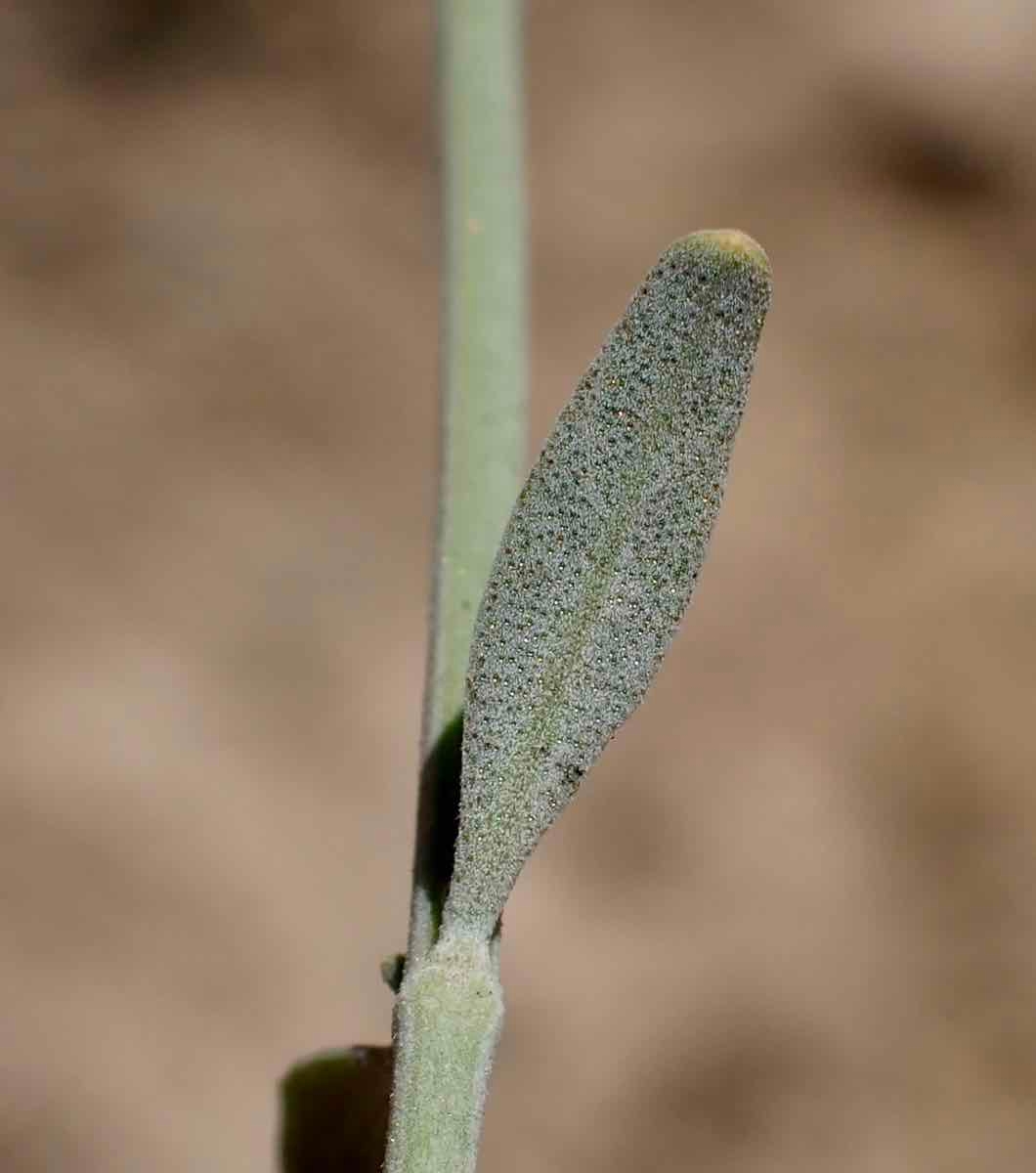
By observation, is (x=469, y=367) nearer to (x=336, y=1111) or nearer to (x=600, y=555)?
(x=600, y=555)

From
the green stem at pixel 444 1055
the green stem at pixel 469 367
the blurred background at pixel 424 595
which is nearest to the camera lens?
the green stem at pixel 444 1055

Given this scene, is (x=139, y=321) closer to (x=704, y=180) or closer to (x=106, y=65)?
(x=106, y=65)

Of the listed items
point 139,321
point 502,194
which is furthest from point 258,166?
point 502,194

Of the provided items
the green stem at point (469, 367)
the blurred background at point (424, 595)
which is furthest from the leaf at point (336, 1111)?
the blurred background at point (424, 595)

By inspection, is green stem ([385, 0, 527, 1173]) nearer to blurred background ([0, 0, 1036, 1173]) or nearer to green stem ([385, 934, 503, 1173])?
green stem ([385, 934, 503, 1173])

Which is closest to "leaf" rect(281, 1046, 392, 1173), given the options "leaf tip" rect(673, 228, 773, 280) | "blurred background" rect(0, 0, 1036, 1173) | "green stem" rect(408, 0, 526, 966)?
"green stem" rect(408, 0, 526, 966)

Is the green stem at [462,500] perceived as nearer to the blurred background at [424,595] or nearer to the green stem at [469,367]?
the green stem at [469,367]
